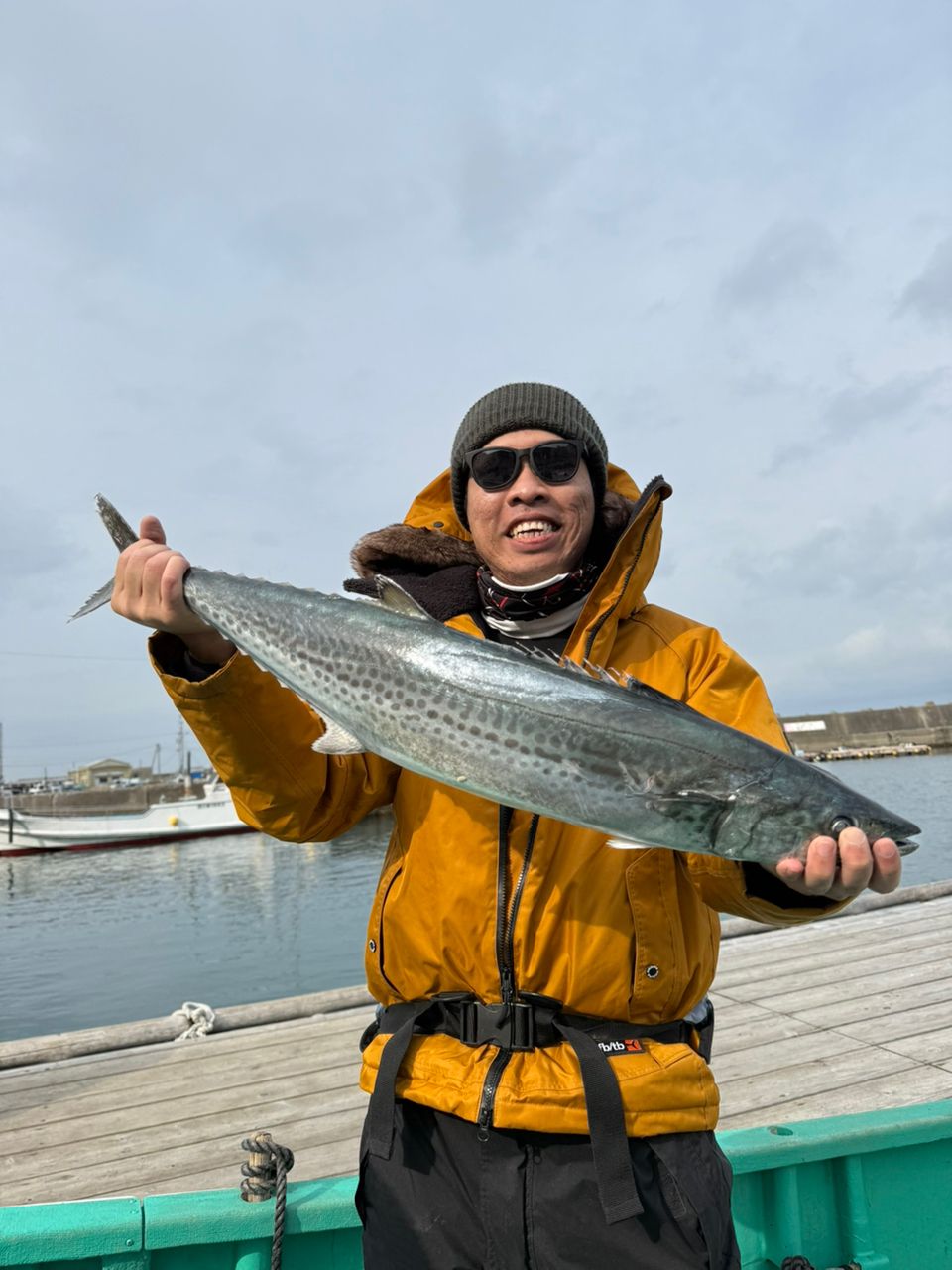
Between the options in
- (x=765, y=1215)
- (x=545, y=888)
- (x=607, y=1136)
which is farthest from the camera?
(x=765, y=1215)

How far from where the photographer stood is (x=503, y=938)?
192 cm

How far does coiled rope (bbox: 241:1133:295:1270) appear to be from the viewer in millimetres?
2582

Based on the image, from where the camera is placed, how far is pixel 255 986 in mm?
13250

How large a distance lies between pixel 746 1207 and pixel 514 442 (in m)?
2.69

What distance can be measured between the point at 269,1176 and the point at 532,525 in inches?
85.6

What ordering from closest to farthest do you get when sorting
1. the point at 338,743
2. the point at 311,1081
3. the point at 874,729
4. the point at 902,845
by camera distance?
the point at 902,845, the point at 338,743, the point at 311,1081, the point at 874,729

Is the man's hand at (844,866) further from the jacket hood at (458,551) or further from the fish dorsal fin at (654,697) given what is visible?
the jacket hood at (458,551)

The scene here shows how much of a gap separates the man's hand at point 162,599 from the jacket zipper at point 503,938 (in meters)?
0.91

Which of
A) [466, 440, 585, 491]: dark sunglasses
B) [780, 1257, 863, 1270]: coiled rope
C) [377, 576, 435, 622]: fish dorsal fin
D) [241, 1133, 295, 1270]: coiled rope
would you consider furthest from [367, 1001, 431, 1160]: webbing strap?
[780, 1257, 863, 1270]: coiled rope

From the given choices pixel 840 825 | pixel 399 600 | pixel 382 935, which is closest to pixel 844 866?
pixel 840 825

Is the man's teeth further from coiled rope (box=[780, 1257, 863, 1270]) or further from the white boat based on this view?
the white boat

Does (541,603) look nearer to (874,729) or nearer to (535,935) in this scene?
(535,935)

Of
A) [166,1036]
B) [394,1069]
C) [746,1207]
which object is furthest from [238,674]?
[166,1036]

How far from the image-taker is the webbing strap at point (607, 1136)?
1.72 m
